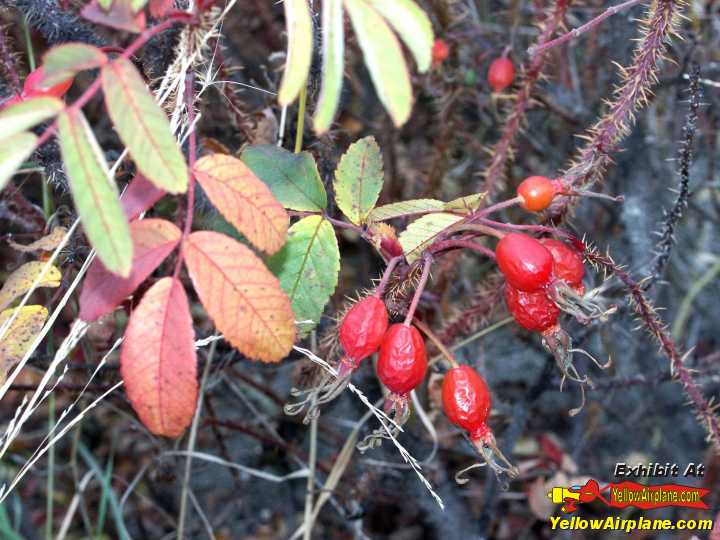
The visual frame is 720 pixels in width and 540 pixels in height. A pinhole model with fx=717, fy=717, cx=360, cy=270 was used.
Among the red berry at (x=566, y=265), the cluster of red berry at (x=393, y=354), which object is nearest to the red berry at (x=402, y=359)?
the cluster of red berry at (x=393, y=354)

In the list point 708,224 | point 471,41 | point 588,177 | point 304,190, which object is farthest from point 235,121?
point 708,224

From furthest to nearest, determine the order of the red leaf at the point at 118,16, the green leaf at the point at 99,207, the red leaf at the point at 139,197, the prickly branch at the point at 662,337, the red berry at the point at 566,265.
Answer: the prickly branch at the point at 662,337 < the red berry at the point at 566,265 < the red leaf at the point at 139,197 < the red leaf at the point at 118,16 < the green leaf at the point at 99,207

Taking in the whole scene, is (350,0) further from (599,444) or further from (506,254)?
(599,444)

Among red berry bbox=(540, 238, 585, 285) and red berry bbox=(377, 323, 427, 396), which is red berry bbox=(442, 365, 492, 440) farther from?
red berry bbox=(540, 238, 585, 285)

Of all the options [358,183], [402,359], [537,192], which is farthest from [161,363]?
[537,192]

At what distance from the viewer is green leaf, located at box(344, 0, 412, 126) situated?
28.6 inches

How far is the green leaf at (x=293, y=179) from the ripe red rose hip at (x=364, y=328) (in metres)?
0.19

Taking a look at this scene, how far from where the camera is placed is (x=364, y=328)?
0.99 metres

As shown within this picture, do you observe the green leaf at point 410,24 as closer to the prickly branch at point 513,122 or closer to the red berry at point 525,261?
the red berry at point 525,261

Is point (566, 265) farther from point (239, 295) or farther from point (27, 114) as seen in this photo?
point (27, 114)

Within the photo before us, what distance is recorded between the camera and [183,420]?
2.77ft

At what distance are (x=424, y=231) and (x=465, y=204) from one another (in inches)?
3.0

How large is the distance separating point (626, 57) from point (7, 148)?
1.61 meters

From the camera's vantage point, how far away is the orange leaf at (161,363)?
82 centimetres
